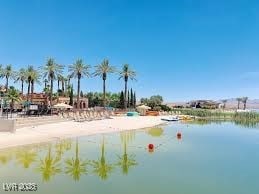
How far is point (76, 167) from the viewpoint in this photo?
17.0 metres

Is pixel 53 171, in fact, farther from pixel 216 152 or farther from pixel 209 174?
pixel 216 152

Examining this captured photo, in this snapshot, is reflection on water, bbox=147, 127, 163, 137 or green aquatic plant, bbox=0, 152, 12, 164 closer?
green aquatic plant, bbox=0, 152, 12, 164

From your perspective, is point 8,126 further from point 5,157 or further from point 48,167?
point 48,167

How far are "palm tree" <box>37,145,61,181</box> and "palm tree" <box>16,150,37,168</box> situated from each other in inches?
25.9

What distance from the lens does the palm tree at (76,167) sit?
1543cm

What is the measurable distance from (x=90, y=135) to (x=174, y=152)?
35.3ft

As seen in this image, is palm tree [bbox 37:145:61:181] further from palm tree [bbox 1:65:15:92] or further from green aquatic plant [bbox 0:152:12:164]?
palm tree [bbox 1:65:15:92]

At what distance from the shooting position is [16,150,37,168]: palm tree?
1742cm

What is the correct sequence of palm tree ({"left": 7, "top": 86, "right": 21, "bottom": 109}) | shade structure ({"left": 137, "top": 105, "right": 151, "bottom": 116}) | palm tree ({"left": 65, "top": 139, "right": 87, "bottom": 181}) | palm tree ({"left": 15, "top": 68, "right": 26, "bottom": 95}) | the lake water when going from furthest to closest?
palm tree ({"left": 15, "top": 68, "right": 26, "bottom": 95}) < shade structure ({"left": 137, "top": 105, "right": 151, "bottom": 116}) < palm tree ({"left": 7, "top": 86, "right": 21, "bottom": 109}) < palm tree ({"left": 65, "top": 139, "right": 87, "bottom": 181}) < the lake water

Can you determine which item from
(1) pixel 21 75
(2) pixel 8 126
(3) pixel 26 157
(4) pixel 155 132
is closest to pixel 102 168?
(3) pixel 26 157

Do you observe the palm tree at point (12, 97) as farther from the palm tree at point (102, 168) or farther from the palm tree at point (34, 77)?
the palm tree at point (102, 168)

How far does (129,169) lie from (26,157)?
6470 millimetres

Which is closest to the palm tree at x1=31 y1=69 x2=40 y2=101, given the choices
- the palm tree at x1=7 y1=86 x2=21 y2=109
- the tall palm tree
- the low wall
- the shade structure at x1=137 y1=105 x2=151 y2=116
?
the tall palm tree

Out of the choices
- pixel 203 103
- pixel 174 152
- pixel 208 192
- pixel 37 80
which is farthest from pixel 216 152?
pixel 203 103
